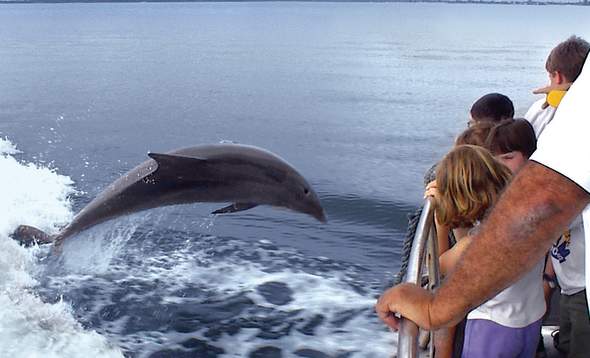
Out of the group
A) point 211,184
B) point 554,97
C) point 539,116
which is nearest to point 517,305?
point 554,97

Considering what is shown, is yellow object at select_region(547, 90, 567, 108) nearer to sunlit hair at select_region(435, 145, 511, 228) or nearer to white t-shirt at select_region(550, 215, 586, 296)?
white t-shirt at select_region(550, 215, 586, 296)

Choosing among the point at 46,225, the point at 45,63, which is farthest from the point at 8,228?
the point at 45,63

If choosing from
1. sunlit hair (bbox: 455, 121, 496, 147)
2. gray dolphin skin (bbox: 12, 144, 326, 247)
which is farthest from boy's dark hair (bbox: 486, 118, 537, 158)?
gray dolphin skin (bbox: 12, 144, 326, 247)

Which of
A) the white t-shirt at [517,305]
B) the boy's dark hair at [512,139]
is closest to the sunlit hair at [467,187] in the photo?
the white t-shirt at [517,305]

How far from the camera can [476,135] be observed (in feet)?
15.0

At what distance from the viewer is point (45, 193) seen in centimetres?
1219

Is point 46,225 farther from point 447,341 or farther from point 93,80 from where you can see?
point 93,80

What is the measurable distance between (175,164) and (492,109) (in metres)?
2.67

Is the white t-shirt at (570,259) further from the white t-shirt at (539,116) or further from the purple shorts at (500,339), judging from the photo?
the white t-shirt at (539,116)

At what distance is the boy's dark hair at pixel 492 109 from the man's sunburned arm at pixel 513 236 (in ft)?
12.0

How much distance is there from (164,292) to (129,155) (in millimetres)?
8265

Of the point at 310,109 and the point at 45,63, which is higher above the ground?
the point at 45,63

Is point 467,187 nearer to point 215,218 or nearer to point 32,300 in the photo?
point 32,300

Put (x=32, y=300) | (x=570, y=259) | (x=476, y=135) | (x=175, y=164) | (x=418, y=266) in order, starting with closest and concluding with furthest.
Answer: (x=418, y=266) < (x=570, y=259) < (x=476, y=135) < (x=175, y=164) < (x=32, y=300)
